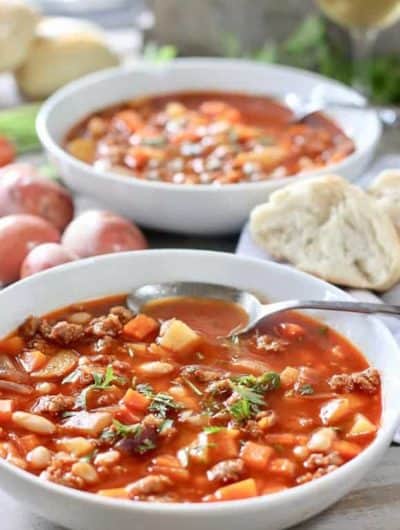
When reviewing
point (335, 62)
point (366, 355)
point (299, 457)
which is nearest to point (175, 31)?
point (335, 62)

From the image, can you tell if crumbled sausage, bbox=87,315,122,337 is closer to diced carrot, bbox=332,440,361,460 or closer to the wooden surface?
the wooden surface

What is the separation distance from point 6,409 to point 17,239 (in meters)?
1.02

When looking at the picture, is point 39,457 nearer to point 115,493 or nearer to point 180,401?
point 115,493

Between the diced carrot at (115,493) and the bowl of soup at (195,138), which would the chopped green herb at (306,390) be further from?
the bowl of soup at (195,138)

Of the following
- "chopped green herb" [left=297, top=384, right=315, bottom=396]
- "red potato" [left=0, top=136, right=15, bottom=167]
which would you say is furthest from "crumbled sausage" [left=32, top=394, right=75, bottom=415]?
"red potato" [left=0, top=136, right=15, bottom=167]

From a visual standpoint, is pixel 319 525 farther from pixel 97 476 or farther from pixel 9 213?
pixel 9 213

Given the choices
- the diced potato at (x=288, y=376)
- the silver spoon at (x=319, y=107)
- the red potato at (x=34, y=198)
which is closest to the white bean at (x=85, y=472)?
the diced potato at (x=288, y=376)

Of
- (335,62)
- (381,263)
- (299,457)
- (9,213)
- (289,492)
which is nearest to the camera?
(289,492)

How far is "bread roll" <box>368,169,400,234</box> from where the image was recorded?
327 cm

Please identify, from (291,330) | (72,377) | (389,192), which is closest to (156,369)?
(72,377)

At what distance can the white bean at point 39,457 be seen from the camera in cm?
228

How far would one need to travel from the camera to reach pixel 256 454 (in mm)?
2324

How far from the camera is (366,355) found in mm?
2734

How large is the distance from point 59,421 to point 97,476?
0.23m
